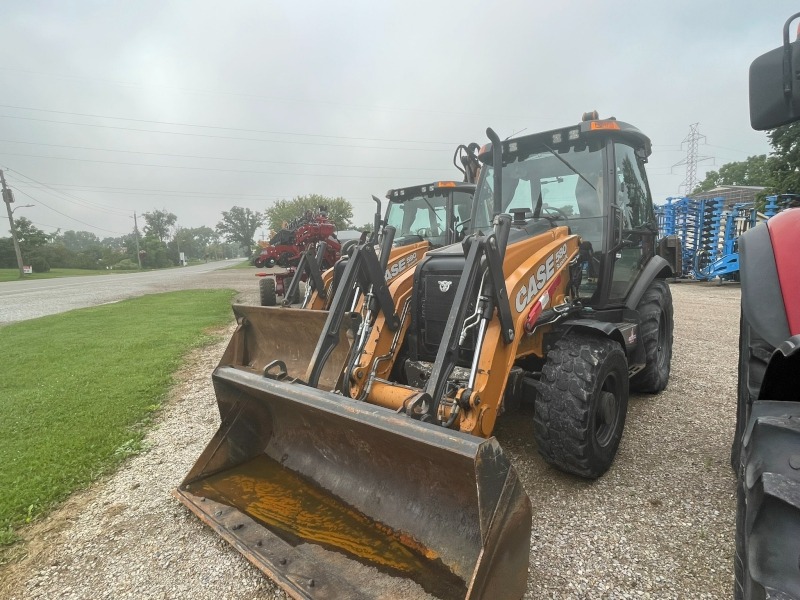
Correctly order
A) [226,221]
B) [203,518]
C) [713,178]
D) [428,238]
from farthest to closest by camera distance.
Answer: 1. [226,221]
2. [713,178]
3. [428,238]
4. [203,518]

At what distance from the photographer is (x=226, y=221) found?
8731 centimetres

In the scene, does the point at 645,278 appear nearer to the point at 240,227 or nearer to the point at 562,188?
the point at 562,188

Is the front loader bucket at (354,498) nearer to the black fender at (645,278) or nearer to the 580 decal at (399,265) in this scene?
the black fender at (645,278)

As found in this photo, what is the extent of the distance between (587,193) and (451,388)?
7.17 feet

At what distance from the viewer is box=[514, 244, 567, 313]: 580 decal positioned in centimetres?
300

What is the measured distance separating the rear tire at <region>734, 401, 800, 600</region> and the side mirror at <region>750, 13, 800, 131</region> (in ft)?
3.56

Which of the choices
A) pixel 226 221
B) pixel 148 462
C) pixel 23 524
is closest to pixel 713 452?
pixel 148 462

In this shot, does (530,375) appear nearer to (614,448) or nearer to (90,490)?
(614,448)

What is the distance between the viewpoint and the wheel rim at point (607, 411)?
3062 mm

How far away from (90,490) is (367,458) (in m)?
2.09

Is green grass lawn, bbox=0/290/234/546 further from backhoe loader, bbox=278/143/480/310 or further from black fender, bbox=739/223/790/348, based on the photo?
black fender, bbox=739/223/790/348

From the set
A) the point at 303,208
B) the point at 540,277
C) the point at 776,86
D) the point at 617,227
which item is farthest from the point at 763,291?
the point at 303,208

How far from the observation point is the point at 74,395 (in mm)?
5109

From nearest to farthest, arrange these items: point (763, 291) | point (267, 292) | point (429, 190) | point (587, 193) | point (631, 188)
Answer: point (763, 291) → point (587, 193) → point (631, 188) → point (429, 190) → point (267, 292)
